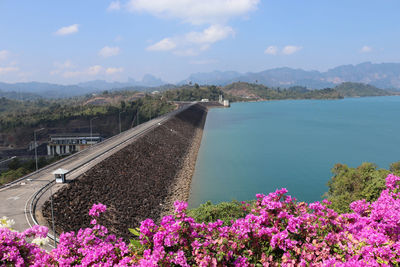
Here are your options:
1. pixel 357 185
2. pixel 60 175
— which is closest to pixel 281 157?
pixel 357 185

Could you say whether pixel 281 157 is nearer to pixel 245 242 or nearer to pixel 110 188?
pixel 110 188

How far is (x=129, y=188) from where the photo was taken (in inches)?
909

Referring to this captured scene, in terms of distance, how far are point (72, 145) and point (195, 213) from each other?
162 ft

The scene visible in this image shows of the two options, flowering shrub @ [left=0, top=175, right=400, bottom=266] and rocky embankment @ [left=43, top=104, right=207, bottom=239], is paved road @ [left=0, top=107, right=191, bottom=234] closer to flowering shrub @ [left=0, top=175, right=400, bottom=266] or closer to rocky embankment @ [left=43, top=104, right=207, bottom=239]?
rocky embankment @ [left=43, top=104, right=207, bottom=239]

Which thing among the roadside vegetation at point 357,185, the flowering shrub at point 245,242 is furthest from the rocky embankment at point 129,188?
the roadside vegetation at point 357,185

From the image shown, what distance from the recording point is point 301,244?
4223 mm

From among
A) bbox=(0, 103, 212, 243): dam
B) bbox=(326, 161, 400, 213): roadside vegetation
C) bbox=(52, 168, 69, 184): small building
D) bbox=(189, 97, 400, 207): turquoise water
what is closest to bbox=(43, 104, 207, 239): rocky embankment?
bbox=(0, 103, 212, 243): dam

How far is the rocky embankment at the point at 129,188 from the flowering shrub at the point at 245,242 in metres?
11.6

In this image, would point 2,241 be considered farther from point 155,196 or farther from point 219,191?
point 219,191

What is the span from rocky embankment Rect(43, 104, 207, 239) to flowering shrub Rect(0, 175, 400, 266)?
1164 cm

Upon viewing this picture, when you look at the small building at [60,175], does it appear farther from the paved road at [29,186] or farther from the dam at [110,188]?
the paved road at [29,186]

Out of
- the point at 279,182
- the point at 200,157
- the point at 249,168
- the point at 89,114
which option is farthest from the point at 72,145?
the point at 279,182

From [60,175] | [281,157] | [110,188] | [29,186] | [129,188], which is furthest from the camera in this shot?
[281,157]

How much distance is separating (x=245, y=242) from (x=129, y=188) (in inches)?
789
